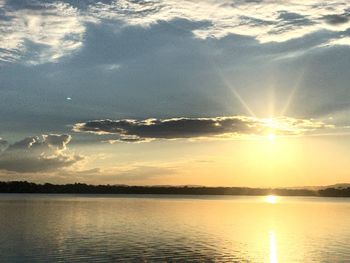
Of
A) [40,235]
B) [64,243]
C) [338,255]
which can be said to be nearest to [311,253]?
[338,255]

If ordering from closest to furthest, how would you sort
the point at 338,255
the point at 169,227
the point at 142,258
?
the point at 142,258, the point at 338,255, the point at 169,227

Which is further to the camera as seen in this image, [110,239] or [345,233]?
[345,233]

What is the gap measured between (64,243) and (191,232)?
3091 centimetres

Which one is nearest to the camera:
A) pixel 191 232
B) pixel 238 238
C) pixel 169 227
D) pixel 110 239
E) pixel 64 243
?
pixel 64 243

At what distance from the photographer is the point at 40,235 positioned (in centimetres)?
8600

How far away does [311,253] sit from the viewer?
7144 cm

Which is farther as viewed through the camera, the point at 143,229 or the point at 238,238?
the point at 143,229

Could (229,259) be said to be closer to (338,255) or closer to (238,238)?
(338,255)

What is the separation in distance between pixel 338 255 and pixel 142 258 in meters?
27.9

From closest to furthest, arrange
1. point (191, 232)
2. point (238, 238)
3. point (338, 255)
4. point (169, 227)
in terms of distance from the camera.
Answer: point (338, 255), point (238, 238), point (191, 232), point (169, 227)

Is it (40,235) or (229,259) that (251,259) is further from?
(40,235)

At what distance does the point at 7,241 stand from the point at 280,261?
4164cm

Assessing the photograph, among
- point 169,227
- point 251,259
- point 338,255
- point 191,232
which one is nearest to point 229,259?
point 251,259

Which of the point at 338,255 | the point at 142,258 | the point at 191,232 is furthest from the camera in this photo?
the point at 191,232
